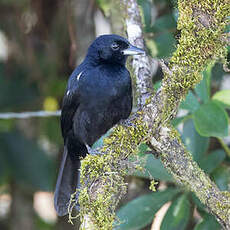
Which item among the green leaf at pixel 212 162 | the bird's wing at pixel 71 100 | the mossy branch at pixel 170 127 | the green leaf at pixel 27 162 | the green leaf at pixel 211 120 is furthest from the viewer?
the green leaf at pixel 27 162

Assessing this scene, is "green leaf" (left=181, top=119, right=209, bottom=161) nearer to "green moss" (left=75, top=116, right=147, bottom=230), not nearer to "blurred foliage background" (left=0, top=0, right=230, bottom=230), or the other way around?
"blurred foliage background" (left=0, top=0, right=230, bottom=230)

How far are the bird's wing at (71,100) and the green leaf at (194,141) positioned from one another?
710mm

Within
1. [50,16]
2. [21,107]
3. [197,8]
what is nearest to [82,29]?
[50,16]

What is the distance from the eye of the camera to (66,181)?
136 inches

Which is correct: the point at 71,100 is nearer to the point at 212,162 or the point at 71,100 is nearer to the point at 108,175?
the point at 212,162

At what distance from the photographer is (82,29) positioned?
415 centimetres

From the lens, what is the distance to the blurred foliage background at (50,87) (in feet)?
10.5

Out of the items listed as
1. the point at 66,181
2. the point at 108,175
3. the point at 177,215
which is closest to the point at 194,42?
the point at 108,175

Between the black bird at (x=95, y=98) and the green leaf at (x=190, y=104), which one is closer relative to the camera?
the green leaf at (x=190, y=104)

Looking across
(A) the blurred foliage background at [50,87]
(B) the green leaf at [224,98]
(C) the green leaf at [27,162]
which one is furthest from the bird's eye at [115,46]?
(C) the green leaf at [27,162]

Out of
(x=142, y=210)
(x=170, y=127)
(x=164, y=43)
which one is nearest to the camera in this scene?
(x=170, y=127)

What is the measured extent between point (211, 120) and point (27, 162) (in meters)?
2.24

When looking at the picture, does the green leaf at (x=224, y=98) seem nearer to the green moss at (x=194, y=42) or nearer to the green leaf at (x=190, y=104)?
the green leaf at (x=190, y=104)

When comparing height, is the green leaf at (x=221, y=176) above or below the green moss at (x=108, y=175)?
below
